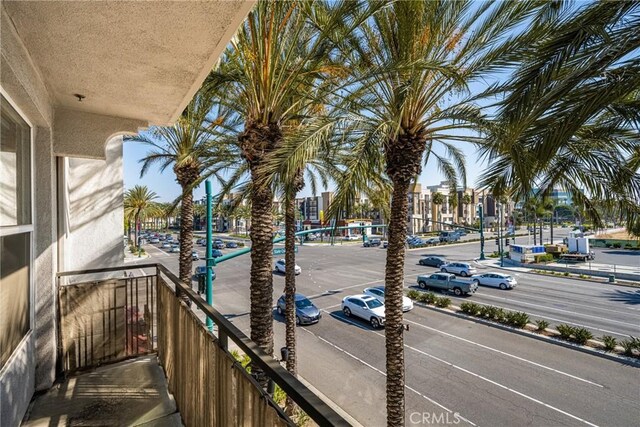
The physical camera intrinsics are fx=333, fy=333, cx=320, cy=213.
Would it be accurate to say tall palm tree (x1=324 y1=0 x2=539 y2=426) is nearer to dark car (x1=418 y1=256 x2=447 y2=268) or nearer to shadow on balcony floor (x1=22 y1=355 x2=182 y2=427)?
shadow on balcony floor (x1=22 y1=355 x2=182 y2=427)

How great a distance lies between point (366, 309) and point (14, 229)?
14458 millimetres

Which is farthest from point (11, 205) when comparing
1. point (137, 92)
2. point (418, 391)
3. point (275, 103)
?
point (418, 391)

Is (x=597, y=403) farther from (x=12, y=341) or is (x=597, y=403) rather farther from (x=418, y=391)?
(x=12, y=341)

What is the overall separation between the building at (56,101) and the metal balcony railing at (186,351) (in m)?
0.26

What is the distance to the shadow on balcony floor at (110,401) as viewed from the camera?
3.04m

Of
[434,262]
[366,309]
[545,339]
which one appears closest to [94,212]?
[366,309]

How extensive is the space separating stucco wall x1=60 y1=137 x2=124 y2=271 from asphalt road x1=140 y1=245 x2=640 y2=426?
7.00 meters

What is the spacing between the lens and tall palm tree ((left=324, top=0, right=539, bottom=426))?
558cm

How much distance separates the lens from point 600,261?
112ft

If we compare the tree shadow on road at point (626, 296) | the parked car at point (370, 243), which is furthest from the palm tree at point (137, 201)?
the tree shadow on road at point (626, 296)

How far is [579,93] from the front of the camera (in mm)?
3799

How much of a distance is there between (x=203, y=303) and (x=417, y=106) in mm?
5829

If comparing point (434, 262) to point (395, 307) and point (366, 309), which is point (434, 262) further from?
point (395, 307)

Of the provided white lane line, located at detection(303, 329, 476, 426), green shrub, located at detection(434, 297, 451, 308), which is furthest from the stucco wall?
green shrub, located at detection(434, 297, 451, 308)
